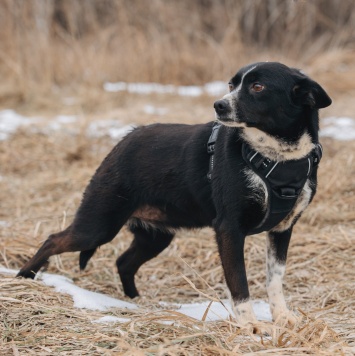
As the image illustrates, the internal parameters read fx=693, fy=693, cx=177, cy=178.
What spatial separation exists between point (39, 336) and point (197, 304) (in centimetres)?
135

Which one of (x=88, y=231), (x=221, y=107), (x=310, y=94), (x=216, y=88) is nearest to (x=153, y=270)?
(x=88, y=231)

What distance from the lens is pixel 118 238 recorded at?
5523mm

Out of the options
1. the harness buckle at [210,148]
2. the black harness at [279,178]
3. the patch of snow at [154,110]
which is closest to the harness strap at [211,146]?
the harness buckle at [210,148]

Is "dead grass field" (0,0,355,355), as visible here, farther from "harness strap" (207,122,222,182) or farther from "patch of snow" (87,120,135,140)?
"harness strap" (207,122,222,182)

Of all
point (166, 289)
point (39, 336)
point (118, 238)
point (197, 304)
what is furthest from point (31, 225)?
point (39, 336)

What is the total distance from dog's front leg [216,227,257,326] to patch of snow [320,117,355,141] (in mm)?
4292

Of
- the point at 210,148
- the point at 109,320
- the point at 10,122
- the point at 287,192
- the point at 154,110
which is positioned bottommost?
the point at 10,122

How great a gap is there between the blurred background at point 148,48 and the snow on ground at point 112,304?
19.4 ft

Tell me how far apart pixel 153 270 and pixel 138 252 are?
54 centimetres

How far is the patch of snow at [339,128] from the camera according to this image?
297 inches

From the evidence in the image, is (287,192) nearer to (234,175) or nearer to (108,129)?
(234,175)

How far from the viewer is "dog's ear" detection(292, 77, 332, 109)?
3469mm

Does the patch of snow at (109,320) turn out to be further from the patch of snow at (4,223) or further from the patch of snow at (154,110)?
the patch of snow at (154,110)

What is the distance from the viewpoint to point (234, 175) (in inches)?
139
